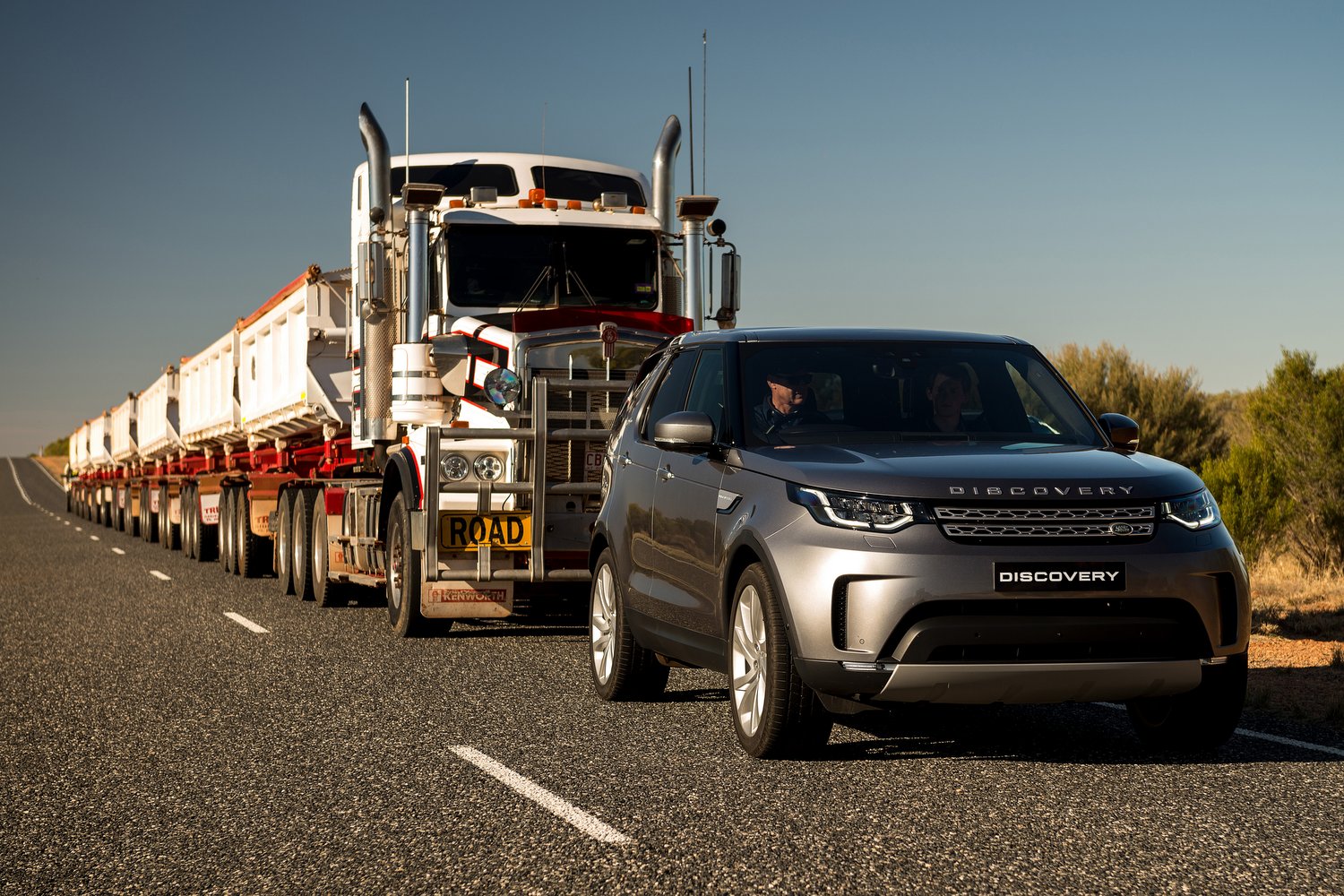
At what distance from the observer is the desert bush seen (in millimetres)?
37000

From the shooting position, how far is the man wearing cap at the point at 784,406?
760 cm

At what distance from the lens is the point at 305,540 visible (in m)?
16.5

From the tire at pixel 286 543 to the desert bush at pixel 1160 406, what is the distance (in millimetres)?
22824

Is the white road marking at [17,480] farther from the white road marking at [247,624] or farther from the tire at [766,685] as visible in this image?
the tire at [766,685]

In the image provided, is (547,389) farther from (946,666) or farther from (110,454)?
(110,454)

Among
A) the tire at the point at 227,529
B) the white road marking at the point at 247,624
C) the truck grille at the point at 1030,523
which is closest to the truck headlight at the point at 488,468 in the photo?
the white road marking at the point at 247,624

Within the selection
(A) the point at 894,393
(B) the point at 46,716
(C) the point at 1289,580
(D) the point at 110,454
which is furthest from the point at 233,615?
(D) the point at 110,454

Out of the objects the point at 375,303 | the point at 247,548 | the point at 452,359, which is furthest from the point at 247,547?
the point at 452,359

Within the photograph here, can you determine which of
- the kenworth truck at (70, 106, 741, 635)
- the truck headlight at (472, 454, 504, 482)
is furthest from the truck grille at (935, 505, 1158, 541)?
the truck headlight at (472, 454, 504, 482)

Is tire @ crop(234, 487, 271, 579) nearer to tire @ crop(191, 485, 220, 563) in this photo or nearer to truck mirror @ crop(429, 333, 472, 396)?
tire @ crop(191, 485, 220, 563)

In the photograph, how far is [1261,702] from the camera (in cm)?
911

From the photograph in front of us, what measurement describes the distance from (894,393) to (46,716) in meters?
4.92

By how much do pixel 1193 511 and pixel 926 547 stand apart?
47.2 inches

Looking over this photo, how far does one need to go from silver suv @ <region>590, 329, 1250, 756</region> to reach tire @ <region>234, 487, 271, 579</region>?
1359 cm
